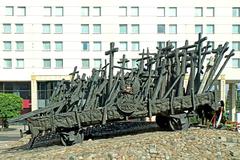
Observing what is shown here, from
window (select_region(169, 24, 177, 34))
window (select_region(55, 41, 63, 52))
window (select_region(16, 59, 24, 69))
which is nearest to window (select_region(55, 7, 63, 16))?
window (select_region(55, 41, 63, 52))

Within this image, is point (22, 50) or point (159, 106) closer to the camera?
point (159, 106)

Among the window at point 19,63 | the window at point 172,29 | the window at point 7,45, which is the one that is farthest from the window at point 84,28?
the window at point 172,29

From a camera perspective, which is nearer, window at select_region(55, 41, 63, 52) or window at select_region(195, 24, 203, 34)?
window at select_region(55, 41, 63, 52)

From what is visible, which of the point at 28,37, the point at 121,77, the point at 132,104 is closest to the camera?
the point at 132,104

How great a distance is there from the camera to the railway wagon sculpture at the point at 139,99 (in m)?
16.5

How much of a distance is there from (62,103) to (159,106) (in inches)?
138

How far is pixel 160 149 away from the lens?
14.2m

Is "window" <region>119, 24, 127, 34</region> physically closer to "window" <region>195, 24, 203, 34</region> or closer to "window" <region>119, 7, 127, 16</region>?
"window" <region>119, 7, 127, 16</region>

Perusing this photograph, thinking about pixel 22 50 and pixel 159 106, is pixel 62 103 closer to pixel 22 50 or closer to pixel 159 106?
pixel 159 106

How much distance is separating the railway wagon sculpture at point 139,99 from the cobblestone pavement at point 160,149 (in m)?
1.42

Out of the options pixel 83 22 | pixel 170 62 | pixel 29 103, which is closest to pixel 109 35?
pixel 83 22

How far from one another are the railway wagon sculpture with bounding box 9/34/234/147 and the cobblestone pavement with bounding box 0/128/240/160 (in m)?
1.42

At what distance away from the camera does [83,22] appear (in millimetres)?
65000

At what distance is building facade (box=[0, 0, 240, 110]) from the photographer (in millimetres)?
64375
